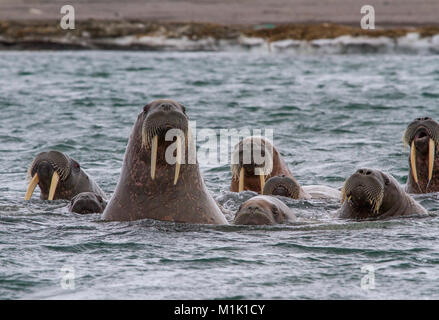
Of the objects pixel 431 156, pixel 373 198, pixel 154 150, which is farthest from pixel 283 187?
pixel 154 150

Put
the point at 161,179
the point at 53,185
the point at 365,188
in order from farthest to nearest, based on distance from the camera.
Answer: the point at 53,185
the point at 365,188
the point at 161,179

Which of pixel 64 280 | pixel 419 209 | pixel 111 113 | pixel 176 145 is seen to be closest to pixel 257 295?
pixel 64 280

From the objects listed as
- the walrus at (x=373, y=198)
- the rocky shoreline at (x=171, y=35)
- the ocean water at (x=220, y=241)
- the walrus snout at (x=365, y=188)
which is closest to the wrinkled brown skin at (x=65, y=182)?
the ocean water at (x=220, y=241)

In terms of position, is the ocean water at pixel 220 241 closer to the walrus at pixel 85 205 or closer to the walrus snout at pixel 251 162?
the walrus at pixel 85 205

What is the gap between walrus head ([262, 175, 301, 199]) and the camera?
417 inches

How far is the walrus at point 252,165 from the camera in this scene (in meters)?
11.2

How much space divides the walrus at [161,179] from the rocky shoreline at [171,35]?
85673 mm

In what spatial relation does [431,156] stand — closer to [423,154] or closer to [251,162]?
[423,154]

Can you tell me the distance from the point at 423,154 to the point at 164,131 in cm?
457

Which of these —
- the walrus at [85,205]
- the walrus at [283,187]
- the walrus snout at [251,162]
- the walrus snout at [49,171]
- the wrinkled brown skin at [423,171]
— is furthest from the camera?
the walrus snout at [251,162]

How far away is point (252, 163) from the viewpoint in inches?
446

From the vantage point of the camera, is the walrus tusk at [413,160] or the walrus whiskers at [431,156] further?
the walrus tusk at [413,160]

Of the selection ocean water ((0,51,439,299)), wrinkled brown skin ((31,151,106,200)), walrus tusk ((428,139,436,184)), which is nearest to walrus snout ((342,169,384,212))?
ocean water ((0,51,439,299))

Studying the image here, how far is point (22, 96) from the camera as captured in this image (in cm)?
2720
